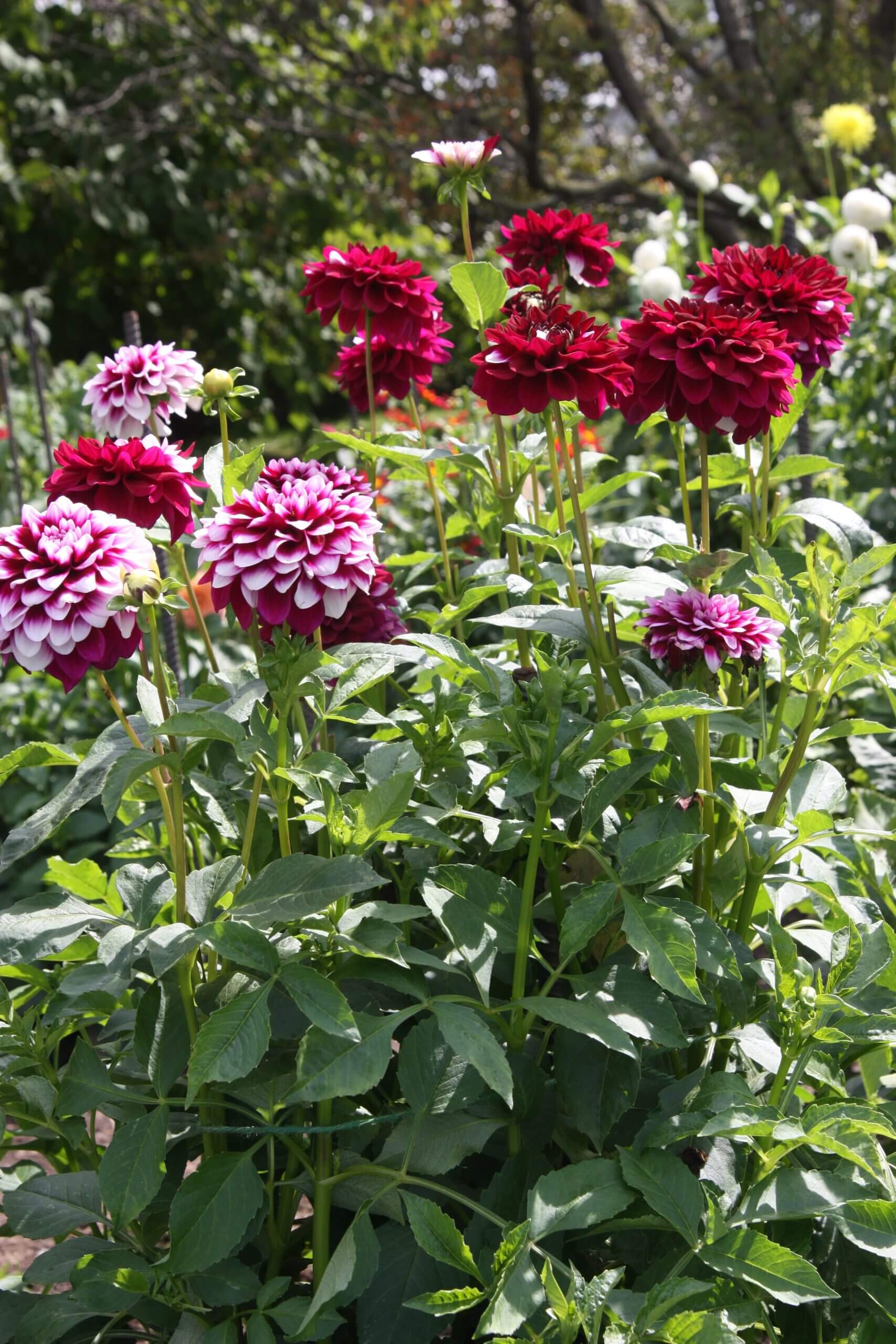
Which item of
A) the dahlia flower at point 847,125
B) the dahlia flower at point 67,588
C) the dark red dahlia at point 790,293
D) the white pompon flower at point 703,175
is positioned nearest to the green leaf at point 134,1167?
the dahlia flower at point 67,588

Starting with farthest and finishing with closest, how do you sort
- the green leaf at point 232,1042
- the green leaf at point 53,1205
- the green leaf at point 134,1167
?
1. the green leaf at point 53,1205
2. the green leaf at point 134,1167
3. the green leaf at point 232,1042

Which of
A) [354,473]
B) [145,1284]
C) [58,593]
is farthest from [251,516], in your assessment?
[145,1284]

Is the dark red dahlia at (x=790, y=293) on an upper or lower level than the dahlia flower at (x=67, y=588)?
upper

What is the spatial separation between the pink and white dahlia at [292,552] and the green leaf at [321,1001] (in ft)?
0.96

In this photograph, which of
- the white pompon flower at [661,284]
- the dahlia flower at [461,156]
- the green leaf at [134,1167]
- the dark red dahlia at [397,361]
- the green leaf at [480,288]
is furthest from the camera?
the white pompon flower at [661,284]

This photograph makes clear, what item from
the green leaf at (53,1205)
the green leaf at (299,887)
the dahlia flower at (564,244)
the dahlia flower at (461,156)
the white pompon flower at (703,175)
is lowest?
the green leaf at (53,1205)

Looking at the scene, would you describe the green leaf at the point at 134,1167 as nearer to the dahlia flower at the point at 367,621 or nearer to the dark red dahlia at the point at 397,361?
the dahlia flower at the point at 367,621

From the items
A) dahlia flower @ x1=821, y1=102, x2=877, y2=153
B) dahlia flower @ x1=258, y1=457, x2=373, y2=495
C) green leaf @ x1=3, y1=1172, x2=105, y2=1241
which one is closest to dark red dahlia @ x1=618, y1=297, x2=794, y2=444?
dahlia flower @ x1=258, y1=457, x2=373, y2=495

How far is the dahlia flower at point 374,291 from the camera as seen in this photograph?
148 cm

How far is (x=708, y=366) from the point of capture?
111cm

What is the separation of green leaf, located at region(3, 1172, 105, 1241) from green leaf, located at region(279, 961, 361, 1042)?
36 centimetres

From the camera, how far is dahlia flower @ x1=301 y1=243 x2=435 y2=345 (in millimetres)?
1477

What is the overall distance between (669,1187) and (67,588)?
0.73 meters

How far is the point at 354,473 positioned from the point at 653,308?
16.0 inches
